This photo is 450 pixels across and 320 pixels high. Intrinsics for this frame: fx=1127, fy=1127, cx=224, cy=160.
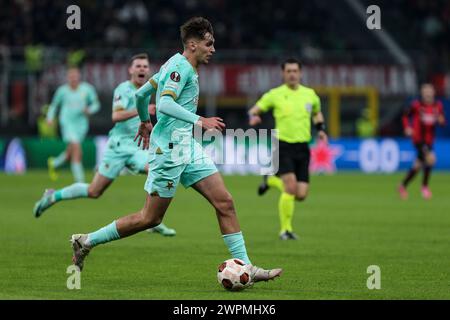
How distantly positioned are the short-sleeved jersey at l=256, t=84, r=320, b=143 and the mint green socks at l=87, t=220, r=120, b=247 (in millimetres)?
5363

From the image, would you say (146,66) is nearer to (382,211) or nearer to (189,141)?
(189,141)

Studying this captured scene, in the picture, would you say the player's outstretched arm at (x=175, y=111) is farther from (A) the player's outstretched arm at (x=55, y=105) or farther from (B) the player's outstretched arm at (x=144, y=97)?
(A) the player's outstretched arm at (x=55, y=105)

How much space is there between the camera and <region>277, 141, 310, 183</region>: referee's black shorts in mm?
14711

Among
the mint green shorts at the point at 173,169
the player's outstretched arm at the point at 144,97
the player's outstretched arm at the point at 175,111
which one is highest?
the player's outstretched arm at the point at 144,97

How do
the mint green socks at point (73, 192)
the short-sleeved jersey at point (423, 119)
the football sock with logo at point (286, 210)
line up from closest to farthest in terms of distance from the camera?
1. the football sock with logo at point (286, 210)
2. the mint green socks at point (73, 192)
3. the short-sleeved jersey at point (423, 119)

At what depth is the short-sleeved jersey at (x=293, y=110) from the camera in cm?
1486

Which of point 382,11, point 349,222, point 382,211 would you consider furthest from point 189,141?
point 382,11

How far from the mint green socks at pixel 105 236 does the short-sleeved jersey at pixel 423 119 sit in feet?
47.3

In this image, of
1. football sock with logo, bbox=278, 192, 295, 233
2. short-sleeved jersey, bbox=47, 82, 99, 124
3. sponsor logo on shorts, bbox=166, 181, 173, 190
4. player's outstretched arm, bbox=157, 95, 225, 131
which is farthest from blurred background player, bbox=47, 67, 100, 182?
player's outstretched arm, bbox=157, 95, 225, 131

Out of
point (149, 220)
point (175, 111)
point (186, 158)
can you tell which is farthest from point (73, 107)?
point (175, 111)

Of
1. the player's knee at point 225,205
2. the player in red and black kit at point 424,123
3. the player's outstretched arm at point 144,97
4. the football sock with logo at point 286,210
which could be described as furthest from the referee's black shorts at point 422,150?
the player's knee at point 225,205

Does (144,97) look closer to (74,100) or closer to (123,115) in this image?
(123,115)

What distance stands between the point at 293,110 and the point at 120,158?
2.36m

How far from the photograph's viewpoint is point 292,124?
14891 millimetres
